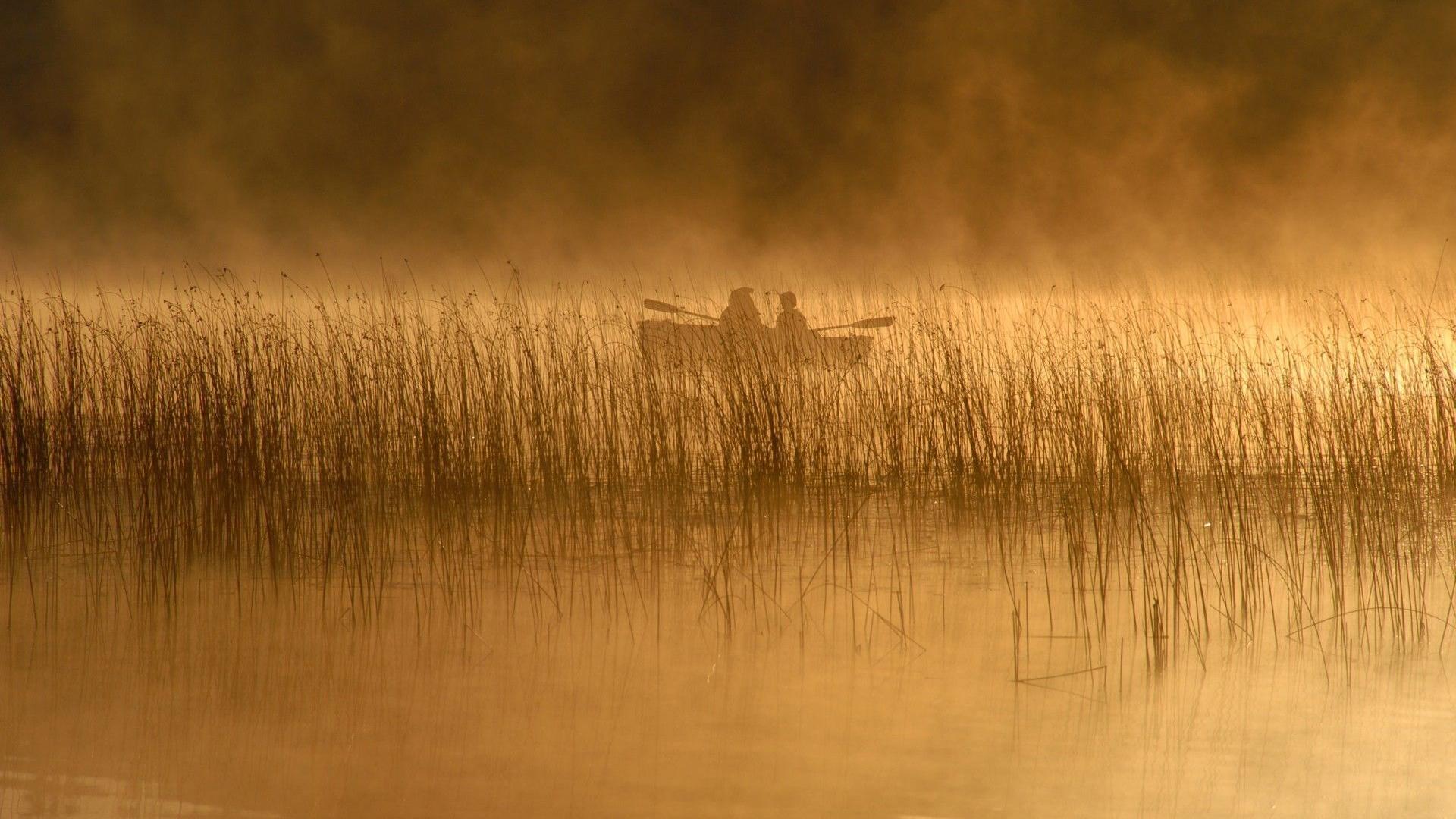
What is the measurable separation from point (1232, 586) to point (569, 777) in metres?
1.57

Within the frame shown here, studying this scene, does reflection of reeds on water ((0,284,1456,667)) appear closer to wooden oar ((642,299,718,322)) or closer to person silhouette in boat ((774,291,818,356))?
person silhouette in boat ((774,291,818,356))

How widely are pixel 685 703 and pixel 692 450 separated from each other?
200cm

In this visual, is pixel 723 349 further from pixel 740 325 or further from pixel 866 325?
pixel 866 325

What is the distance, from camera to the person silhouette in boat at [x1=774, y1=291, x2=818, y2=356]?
4543 millimetres

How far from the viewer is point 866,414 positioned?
4.52 meters

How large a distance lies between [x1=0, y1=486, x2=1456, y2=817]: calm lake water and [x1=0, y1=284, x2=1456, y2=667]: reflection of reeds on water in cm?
7

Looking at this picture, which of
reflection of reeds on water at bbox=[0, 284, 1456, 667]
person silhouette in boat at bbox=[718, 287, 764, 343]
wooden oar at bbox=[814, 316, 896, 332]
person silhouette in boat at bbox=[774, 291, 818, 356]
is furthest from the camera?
wooden oar at bbox=[814, 316, 896, 332]

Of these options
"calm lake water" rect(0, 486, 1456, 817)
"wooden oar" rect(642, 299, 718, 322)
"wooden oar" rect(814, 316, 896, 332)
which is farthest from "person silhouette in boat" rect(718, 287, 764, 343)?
"calm lake water" rect(0, 486, 1456, 817)

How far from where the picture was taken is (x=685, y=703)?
2.16 m

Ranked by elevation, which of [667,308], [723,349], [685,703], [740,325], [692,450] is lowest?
Answer: [685,703]

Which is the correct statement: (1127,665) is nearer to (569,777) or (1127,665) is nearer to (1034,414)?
(569,777)

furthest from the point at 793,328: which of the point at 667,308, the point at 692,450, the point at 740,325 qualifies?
the point at 667,308

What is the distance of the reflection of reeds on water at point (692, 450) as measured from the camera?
3082 millimetres

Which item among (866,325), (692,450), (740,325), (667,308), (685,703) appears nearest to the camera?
(685,703)
